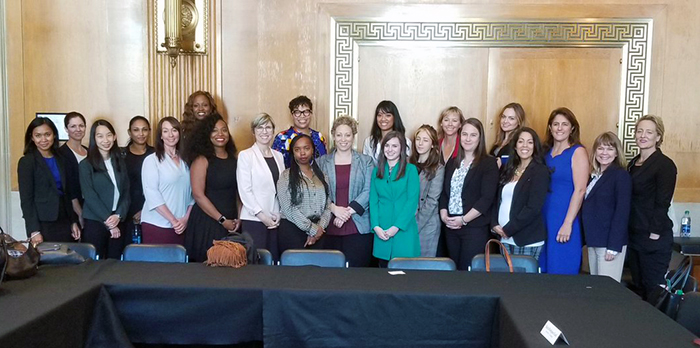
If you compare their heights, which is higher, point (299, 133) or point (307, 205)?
point (299, 133)

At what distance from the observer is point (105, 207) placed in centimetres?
443

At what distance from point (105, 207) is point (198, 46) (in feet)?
5.80

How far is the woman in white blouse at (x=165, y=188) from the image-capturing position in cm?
435

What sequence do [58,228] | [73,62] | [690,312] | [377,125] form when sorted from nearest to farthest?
1. [690,312]
2. [58,228]
3. [377,125]
4. [73,62]

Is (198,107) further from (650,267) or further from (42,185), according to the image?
(650,267)

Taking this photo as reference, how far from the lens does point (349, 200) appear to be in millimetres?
4270

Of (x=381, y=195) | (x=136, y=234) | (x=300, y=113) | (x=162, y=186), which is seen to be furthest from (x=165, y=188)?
(x=381, y=195)

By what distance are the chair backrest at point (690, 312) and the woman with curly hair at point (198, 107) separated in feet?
A: 12.4

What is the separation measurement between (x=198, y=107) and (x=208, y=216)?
3.83 ft

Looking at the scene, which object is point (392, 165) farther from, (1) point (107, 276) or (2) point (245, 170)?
(1) point (107, 276)

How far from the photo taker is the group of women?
417 cm

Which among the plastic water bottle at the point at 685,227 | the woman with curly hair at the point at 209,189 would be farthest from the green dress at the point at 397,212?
the plastic water bottle at the point at 685,227

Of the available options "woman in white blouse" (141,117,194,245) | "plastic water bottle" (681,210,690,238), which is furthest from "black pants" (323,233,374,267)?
"plastic water bottle" (681,210,690,238)

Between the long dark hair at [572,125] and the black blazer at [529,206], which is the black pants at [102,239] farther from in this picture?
the long dark hair at [572,125]
